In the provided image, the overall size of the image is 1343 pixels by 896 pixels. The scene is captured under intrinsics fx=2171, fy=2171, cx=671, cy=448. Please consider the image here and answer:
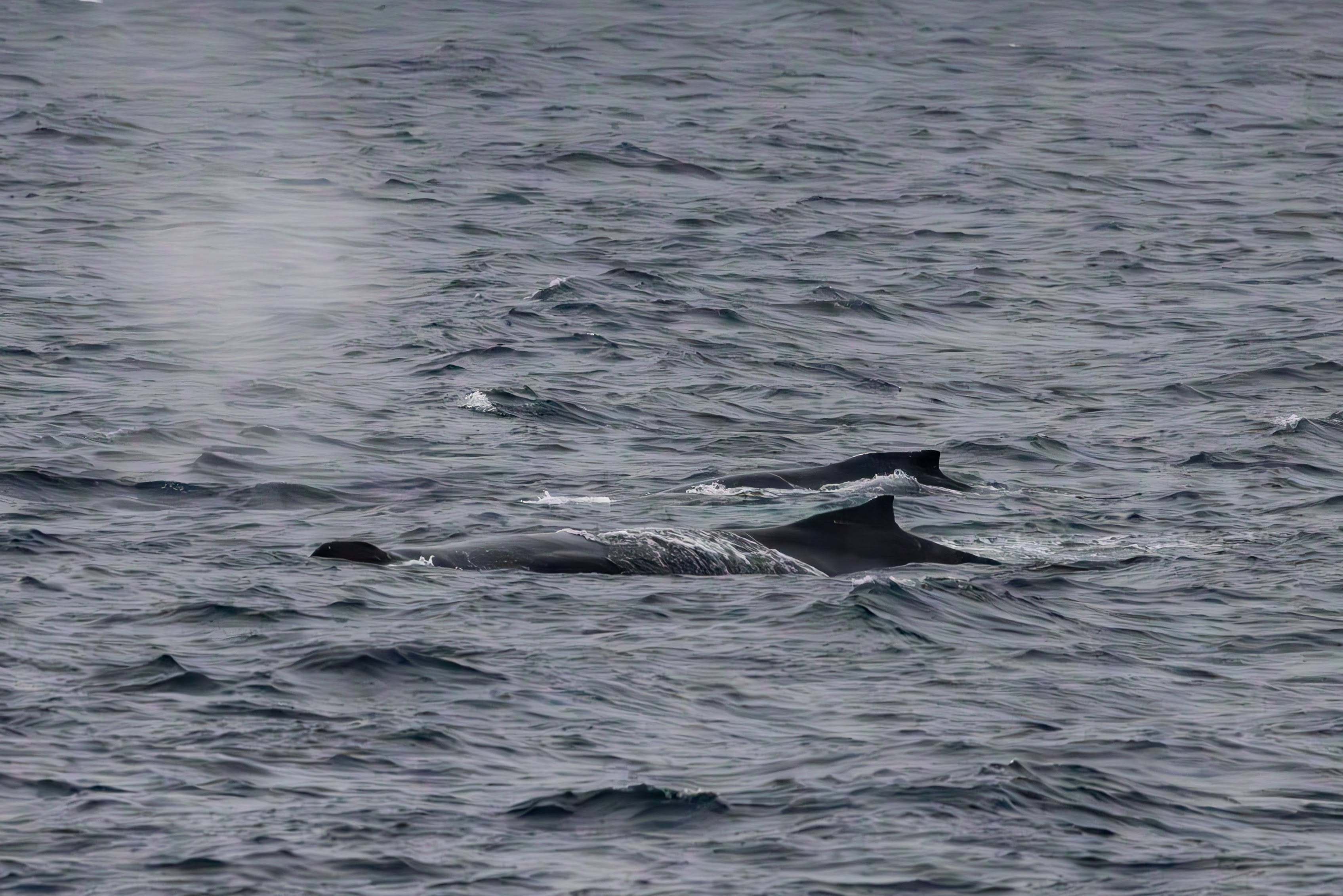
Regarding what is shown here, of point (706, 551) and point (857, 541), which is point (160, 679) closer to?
point (706, 551)

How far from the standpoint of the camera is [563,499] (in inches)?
802

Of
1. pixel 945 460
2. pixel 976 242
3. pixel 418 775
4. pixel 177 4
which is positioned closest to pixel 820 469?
pixel 945 460

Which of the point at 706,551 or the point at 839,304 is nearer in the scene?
the point at 706,551

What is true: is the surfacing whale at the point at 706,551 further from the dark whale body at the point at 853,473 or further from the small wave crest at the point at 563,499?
the dark whale body at the point at 853,473

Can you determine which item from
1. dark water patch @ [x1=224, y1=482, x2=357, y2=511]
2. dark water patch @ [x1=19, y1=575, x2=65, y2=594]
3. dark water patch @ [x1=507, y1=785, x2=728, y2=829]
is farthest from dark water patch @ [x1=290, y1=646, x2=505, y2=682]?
dark water patch @ [x1=224, y1=482, x2=357, y2=511]

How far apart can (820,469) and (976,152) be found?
90.7 ft

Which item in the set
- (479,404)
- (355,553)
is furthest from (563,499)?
(479,404)

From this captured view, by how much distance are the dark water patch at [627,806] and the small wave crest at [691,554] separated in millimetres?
5456

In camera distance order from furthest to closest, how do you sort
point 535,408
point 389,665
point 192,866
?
point 535,408 → point 389,665 → point 192,866

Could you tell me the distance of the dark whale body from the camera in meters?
21.2

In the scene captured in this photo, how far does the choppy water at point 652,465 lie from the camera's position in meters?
11.8

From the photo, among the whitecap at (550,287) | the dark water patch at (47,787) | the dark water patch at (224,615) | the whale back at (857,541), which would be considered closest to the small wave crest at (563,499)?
the whale back at (857,541)

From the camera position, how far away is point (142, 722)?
42.0ft

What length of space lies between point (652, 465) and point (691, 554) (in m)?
4.67
